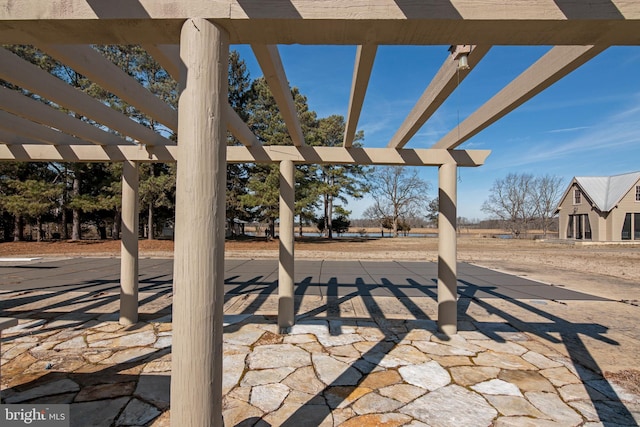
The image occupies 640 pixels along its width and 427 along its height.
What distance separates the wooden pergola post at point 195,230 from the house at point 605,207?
3150 centimetres

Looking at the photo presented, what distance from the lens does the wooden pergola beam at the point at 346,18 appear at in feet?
5.05

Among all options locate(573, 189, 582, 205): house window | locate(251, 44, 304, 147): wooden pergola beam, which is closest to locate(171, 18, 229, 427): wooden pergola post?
locate(251, 44, 304, 147): wooden pergola beam

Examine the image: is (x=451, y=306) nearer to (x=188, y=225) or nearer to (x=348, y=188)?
(x=188, y=225)

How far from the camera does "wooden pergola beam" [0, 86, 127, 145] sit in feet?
10.1

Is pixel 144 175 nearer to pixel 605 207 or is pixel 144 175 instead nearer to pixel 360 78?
pixel 360 78

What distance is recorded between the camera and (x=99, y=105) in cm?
350

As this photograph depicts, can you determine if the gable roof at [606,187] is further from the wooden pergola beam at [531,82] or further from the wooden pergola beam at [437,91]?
the wooden pergola beam at [437,91]

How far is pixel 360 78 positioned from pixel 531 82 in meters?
1.44

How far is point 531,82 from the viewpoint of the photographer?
2447mm

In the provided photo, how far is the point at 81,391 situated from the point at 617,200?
3249 cm

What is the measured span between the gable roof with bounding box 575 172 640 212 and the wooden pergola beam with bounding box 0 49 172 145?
3156 centimetres

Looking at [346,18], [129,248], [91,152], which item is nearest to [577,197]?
[346,18]

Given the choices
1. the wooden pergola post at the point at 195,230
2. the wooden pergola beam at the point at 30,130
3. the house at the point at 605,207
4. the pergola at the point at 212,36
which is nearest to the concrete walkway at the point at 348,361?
the wooden pergola post at the point at 195,230

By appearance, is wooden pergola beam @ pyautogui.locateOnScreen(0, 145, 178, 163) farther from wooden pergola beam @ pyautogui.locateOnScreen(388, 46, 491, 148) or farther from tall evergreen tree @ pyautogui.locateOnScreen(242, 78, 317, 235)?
tall evergreen tree @ pyautogui.locateOnScreen(242, 78, 317, 235)
